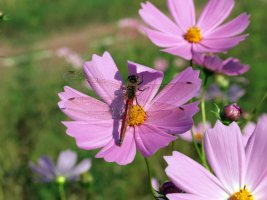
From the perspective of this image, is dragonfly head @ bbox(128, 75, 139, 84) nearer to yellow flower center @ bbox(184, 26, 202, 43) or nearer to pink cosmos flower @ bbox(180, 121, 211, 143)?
yellow flower center @ bbox(184, 26, 202, 43)

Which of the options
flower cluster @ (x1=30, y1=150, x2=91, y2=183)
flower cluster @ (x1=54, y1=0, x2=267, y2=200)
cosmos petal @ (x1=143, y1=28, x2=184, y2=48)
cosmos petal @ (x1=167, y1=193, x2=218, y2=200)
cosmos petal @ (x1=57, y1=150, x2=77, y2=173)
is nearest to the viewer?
cosmos petal @ (x1=167, y1=193, x2=218, y2=200)

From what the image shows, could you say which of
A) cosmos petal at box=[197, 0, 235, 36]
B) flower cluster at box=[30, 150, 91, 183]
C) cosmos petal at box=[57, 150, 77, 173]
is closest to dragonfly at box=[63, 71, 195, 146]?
cosmos petal at box=[197, 0, 235, 36]

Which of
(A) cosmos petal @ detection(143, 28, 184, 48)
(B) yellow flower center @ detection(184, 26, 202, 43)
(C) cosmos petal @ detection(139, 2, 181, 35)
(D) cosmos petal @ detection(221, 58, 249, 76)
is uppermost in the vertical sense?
(C) cosmos petal @ detection(139, 2, 181, 35)

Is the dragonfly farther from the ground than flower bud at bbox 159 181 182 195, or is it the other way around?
the dragonfly

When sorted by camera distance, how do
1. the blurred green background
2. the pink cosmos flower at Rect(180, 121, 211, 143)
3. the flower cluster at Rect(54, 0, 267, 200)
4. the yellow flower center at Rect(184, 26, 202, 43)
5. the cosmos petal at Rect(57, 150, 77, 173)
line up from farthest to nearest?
the blurred green background
the cosmos petal at Rect(57, 150, 77, 173)
the pink cosmos flower at Rect(180, 121, 211, 143)
the yellow flower center at Rect(184, 26, 202, 43)
the flower cluster at Rect(54, 0, 267, 200)

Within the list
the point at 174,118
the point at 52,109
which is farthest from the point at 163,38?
the point at 52,109

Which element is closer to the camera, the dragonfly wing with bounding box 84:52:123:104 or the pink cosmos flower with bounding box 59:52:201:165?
the pink cosmos flower with bounding box 59:52:201:165

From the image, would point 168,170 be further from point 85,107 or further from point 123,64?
Result: point 123,64

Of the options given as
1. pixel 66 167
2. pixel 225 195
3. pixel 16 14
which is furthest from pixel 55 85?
pixel 225 195
